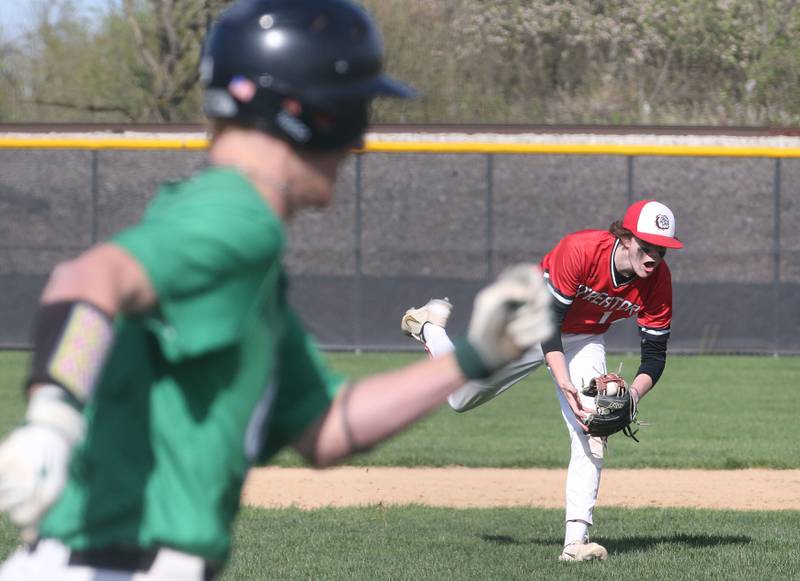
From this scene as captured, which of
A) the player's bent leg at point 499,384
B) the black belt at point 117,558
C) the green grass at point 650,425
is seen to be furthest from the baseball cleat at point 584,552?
the black belt at point 117,558

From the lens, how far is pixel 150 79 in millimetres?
26594

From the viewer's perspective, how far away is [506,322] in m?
2.19

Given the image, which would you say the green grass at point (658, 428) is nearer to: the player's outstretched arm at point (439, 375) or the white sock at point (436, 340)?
the white sock at point (436, 340)

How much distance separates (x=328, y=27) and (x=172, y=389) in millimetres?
677

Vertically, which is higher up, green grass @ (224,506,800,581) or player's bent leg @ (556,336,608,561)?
player's bent leg @ (556,336,608,561)

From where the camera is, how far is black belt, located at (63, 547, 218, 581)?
6.55 feet

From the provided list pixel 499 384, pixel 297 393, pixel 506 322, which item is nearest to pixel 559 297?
pixel 499 384

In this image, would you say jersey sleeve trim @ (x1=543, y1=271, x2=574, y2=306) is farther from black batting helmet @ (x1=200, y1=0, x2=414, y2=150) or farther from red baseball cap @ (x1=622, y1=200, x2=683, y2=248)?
black batting helmet @ (x1=200, y1=0, x2=414, y2=150)

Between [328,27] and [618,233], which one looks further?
[618,233]

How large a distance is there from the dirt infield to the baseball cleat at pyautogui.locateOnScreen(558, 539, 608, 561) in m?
1.72

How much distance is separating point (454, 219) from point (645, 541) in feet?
37.6

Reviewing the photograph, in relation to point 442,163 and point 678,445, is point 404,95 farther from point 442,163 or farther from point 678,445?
point 442,163

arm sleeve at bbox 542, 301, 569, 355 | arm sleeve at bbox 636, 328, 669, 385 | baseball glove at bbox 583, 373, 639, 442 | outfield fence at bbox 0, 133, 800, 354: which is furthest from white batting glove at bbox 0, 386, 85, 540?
outfield fence at bbox 0, 133, 800, 354

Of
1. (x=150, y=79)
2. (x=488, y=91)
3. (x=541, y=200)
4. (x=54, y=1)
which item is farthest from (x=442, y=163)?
(x=54, y=1)
